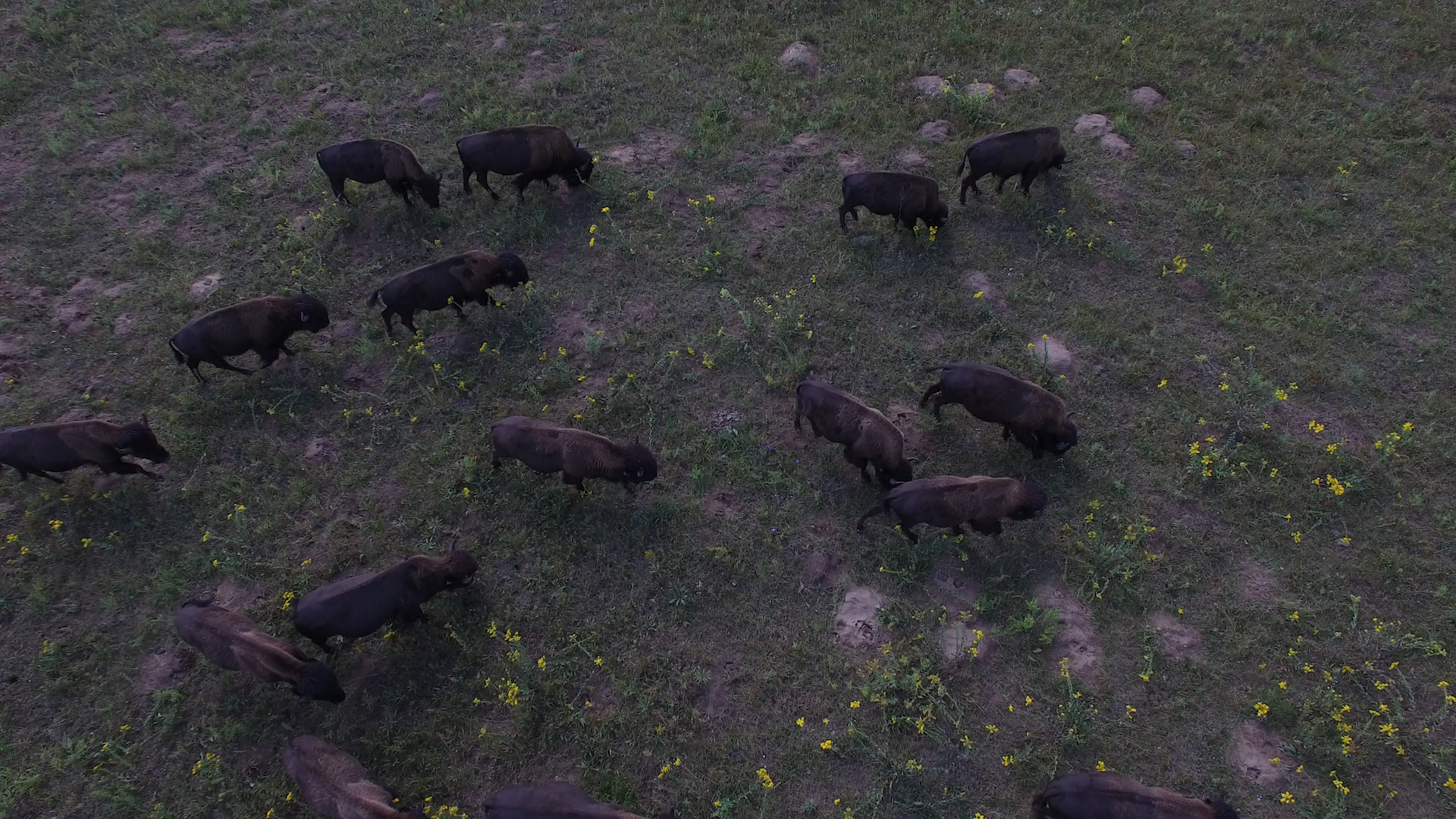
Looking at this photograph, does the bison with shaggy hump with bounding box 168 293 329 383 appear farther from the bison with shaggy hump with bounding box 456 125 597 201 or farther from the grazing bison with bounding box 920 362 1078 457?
the grazing bison with bounding box 920 362 1078 457

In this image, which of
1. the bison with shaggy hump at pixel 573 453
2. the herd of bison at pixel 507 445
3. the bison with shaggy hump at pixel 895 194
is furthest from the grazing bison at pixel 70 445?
the bison with shaggy hump at pixel 895 194

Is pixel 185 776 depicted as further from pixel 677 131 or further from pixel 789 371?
pixel 677 131

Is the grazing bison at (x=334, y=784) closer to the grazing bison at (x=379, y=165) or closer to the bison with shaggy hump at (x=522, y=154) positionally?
the grazing bison at (x=379, y=165)

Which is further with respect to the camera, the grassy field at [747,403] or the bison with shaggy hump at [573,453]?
the bison with shaggy hump at [573,453]

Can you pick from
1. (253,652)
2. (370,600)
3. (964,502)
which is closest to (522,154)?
(370,600)

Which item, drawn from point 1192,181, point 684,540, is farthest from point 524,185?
point 1192,181

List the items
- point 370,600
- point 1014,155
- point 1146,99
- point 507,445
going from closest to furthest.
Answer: point 370,600, point 507,445, point 1014,155, point 1146,99

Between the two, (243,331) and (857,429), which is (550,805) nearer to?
(857,429)
